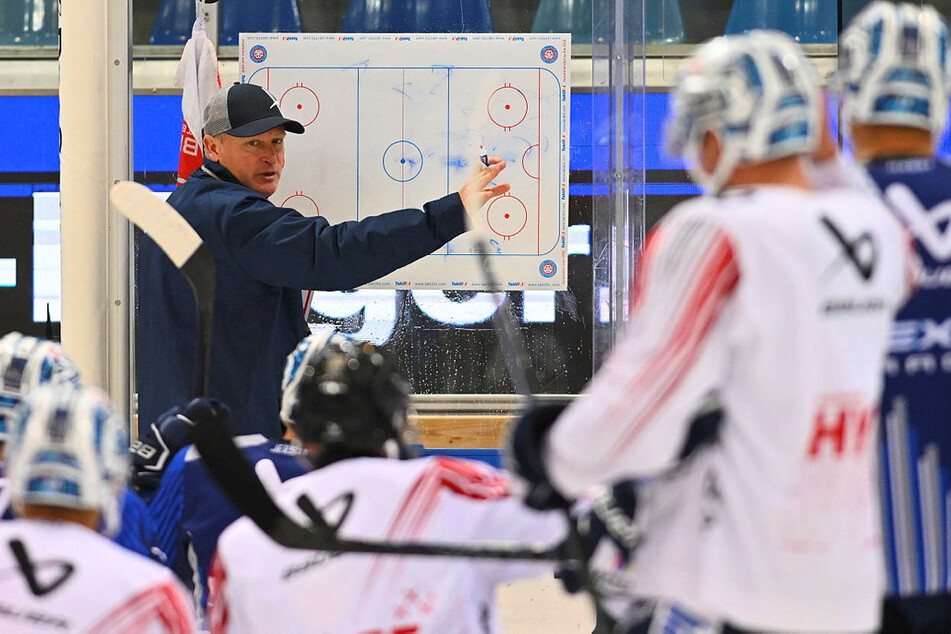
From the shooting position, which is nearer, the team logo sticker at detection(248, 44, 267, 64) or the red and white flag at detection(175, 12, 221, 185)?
the red and white flag at detection(175, 12, 221, 185)

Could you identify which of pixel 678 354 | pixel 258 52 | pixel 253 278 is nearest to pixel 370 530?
pixel 678 354

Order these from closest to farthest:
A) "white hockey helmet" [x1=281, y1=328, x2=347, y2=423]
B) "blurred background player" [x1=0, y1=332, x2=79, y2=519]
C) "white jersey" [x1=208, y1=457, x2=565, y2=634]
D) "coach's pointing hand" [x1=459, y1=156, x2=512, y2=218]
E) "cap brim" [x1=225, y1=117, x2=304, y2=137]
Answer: "white jersey" [x1=208, y1=457, x2=565, y2=634] → "blurred background player" [x1=0, y1=332, x2=79, y2=519] → "white hockey helmet" [x1=281, y1=328, x2=347, y2=423] → "coach's pointing hand" [x1=459, y1=156, x2=512, y2=218] → "cap brim" [x1=225, y1=117, x2=304, y2=137]

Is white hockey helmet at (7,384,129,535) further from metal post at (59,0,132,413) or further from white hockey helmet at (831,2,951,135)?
metal post at (59,0,132,413)

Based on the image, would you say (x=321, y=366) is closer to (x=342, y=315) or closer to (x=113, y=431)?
(x=113, y=431)

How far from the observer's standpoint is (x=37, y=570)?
1.61 meters

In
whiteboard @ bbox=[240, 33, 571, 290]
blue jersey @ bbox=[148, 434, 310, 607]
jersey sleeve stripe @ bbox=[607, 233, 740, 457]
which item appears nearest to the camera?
jersey sleeve stripe @ bbox=[607, 233, 740, 457]

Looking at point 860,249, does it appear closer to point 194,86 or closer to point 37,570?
point 37,570

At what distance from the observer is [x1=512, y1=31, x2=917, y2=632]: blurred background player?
4.75 ft

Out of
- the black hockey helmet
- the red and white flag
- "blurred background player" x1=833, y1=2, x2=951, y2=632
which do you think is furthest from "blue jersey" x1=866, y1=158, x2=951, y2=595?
the red and white flag

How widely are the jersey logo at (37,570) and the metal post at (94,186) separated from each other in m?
2.11

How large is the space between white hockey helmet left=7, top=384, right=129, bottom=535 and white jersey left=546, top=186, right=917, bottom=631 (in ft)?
1.78

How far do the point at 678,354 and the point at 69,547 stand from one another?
74 cm

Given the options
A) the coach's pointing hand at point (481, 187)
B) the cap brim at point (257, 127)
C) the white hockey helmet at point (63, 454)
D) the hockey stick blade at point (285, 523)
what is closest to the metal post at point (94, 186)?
the cap brim at point (257, 127)

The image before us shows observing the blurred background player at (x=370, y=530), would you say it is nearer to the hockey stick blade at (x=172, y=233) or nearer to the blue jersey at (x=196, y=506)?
the blue jersey at (x=196, y=506)
